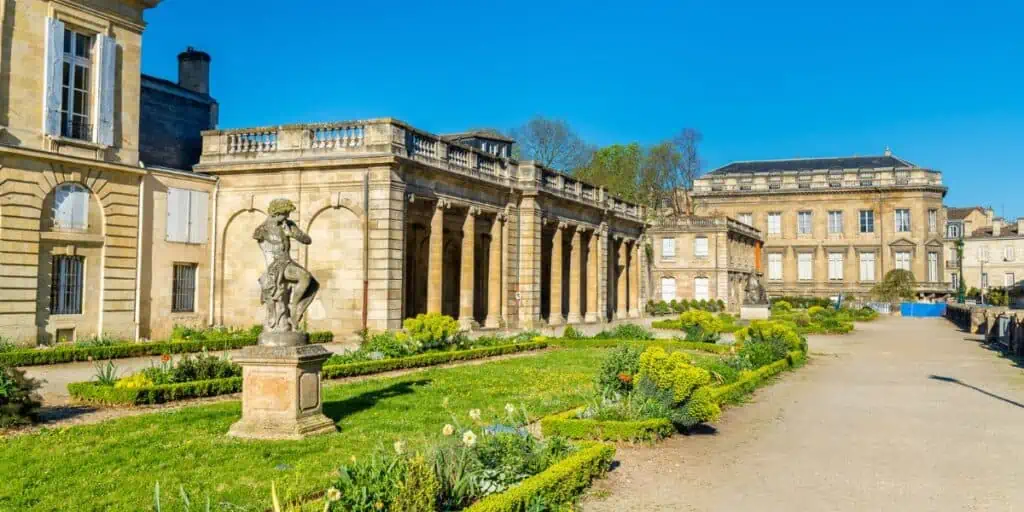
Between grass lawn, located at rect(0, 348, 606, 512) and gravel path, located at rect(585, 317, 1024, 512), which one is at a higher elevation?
grass lawn, located at rect(0, 348, 606, 512)

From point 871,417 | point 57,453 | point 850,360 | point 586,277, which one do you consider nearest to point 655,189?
point 586,277

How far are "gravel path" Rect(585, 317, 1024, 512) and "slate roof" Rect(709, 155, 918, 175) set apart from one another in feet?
210

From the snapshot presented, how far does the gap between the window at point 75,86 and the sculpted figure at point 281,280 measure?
1434cm

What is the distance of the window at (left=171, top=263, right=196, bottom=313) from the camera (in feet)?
81.1

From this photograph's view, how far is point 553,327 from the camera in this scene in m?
33.8

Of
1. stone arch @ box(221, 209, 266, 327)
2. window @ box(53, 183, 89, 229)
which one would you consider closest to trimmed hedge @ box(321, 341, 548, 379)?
stone arch @ box(221, 209, 266, 327)

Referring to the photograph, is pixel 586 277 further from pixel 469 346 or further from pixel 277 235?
pixel 277 235

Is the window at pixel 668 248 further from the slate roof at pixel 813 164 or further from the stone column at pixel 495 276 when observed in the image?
the stone column at pixel 495 276

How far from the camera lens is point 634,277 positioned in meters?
46.7

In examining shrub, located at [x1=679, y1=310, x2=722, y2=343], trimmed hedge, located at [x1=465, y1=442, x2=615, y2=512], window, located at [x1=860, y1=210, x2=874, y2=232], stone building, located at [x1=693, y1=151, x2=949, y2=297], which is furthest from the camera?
window, located at [x1=860, y1=210, x2=874, y2=232]

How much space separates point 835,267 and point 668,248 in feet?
73.4

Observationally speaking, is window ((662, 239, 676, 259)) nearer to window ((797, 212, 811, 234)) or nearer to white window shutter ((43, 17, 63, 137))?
window ((797, 212, 811, 234))

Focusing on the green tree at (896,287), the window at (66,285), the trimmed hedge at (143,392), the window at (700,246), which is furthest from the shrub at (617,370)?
the green tree at (896,287)

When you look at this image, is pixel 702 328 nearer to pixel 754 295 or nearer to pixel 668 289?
pixel 754 295
